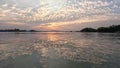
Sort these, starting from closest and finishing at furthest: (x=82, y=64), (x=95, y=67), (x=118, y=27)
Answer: (x=95, y=67), (x=82, y=64), (x=118, y=27)

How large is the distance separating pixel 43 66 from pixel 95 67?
3421mm

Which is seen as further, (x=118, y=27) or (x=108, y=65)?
(x=118, y=27)

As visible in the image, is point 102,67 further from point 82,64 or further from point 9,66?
point 9,66

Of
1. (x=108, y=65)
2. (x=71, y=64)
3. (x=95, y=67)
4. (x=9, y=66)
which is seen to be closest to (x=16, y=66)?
(x=9, y=66)

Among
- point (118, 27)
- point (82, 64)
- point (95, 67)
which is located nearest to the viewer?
point (95, 67)

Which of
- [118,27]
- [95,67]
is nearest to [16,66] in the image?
[95,67]

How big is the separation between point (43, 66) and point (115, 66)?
15.6 ft

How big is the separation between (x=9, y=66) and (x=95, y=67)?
5688 mm

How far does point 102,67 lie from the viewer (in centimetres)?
1227

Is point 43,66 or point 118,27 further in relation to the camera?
point 118,27

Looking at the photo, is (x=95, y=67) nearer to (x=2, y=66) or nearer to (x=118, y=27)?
(x=2, y=66)

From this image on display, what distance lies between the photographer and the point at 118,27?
14425cm

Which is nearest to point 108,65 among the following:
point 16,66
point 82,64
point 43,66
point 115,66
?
point 115,66

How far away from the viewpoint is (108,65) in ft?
42.0
